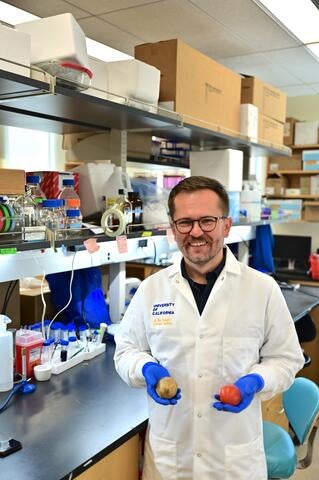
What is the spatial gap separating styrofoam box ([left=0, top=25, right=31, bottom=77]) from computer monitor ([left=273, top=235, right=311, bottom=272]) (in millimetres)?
4188

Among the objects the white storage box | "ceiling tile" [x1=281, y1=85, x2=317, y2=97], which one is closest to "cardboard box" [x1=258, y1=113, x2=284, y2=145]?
the white storage box

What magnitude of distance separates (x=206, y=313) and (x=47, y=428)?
58 centimetres

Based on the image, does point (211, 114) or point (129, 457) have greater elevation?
point (211, 114)

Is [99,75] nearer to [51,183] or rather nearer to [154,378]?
[51,183]

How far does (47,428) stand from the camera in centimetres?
133

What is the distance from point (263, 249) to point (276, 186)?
1839 mm

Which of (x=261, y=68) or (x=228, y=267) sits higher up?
(x=261, y=68)

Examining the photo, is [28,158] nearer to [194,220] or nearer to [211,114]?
[211,114]

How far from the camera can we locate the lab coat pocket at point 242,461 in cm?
128

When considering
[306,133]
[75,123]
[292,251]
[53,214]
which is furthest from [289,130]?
[53,214]

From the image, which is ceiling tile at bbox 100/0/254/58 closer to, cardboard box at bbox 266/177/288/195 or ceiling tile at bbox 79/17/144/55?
ceiling tile at bbox 79/17/144/55

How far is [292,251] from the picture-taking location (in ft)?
17.1

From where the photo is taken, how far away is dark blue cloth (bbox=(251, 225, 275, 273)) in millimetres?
3604

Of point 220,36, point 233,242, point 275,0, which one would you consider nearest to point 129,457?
point 233,242
